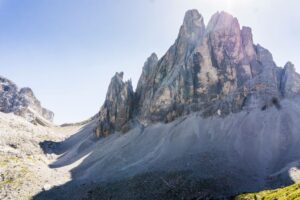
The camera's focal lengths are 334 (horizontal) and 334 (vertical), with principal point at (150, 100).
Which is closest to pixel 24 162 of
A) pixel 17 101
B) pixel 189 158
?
pixel 189 158

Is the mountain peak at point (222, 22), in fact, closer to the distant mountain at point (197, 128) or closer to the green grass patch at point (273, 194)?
the distant mountain at point (197, 128)

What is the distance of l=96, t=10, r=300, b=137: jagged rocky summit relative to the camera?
104562mm

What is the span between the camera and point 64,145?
125188mm

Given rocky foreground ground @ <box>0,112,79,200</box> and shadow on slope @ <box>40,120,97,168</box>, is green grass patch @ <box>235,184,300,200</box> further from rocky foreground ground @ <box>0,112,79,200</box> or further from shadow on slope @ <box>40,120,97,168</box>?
shadow on slope @ <box>40,120,97,168</box>

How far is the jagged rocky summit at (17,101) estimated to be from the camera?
15700cm

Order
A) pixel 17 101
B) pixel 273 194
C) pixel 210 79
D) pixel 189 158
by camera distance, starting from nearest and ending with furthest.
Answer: pixel 273 194
pixel 189 158
pixel 210 79
pixel 17 101

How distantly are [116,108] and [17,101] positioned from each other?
68808 mm

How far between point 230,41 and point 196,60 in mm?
14042

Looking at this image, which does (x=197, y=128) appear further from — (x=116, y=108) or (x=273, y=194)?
(x=273, y=194)

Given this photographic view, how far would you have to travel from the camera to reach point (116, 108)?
411 ft

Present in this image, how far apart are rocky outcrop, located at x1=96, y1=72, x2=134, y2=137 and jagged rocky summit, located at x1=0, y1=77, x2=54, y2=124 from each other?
4496 centimetres

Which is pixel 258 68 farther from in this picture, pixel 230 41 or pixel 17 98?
pixel 17 98

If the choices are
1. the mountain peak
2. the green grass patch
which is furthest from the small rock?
the mountain peak

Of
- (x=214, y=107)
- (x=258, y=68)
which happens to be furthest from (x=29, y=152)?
(x=258, y=68)
